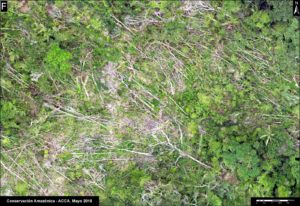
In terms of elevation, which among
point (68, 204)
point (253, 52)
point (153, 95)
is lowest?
point (68, 204)

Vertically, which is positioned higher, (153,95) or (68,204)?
(153,95)

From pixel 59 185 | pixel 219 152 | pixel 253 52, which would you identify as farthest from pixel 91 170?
pixel 253 52

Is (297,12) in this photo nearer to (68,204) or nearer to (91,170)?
(91,170)

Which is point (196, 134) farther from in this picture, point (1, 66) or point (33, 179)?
point (1, 66)

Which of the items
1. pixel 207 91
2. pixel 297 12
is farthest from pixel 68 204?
pixel 297 12

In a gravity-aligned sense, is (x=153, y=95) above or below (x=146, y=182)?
above

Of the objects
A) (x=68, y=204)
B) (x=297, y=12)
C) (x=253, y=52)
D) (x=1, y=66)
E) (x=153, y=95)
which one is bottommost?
(x=68, y=204)
